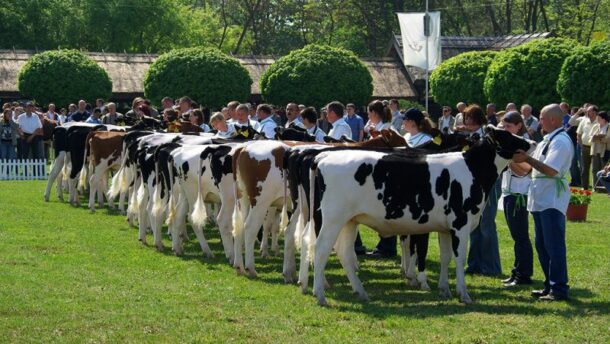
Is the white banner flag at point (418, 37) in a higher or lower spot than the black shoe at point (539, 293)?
higher

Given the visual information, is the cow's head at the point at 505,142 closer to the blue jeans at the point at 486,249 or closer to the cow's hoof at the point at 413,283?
the blue jeans at the point at 486,249

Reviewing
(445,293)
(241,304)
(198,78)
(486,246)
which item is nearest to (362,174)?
(445,293)

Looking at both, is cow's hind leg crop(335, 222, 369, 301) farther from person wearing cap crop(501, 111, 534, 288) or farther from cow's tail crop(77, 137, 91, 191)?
cow's tail crop(77, 137, 91, 191)

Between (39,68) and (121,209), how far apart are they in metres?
24.8

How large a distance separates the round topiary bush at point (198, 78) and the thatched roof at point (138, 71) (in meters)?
8.29

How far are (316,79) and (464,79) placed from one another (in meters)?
6.69

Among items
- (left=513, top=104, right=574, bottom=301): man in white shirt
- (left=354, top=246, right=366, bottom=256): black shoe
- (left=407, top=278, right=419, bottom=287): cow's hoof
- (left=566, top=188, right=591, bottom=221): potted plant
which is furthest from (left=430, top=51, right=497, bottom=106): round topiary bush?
(left=513, top=104, right=574, bottom=301): man in white shirt

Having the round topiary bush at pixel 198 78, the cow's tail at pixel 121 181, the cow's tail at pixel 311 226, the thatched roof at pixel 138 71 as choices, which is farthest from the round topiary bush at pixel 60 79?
the cow's tail at pixel 311 226

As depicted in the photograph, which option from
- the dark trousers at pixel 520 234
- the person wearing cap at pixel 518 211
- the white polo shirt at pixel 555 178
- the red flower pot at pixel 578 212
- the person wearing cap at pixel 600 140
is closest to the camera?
the white polo shirt at pixel 555 178

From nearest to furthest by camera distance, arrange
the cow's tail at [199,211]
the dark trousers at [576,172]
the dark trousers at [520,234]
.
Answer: the dark trousers at [520,234]
the cow's tail at [199,211]
the dark trousers at [576,172]

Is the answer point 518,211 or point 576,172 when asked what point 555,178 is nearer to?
point 518,211

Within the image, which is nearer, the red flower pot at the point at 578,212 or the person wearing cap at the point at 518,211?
the person wearing cap at the point at 518,211

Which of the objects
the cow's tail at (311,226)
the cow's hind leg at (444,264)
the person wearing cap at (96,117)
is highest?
the person wearing cap at (96,117)

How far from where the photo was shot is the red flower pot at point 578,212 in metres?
22.6
